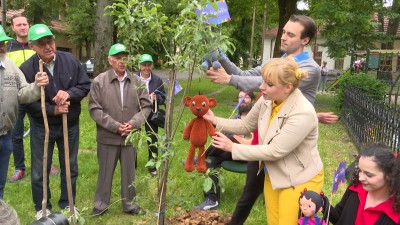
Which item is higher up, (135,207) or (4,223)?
(4,223)

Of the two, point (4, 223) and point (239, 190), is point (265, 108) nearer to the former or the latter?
point (4, 223)

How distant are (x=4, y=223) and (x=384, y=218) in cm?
205

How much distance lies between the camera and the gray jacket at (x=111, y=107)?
424cm

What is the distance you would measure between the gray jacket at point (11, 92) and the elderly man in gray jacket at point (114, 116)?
71 centimetres

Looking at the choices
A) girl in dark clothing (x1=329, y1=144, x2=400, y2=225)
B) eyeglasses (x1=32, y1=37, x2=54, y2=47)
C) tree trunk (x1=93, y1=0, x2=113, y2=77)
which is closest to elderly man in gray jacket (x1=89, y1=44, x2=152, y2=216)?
eyeglasses (x1=32, y1=37, x2=54, y2=47)

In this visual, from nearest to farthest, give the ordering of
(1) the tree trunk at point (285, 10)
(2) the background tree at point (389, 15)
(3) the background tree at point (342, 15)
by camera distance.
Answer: (3) the background tree at point (342, 15), (1) the tree trunk at point (285, 10), (2) the background tree at point (389, 15)

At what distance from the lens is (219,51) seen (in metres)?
2.80

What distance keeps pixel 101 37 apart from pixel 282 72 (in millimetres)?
11183

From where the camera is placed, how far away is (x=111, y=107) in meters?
4.32

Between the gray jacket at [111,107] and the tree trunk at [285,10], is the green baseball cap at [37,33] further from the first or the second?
the tree trunk at [285,10]

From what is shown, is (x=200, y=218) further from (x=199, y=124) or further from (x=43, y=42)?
(x=43, y=42)

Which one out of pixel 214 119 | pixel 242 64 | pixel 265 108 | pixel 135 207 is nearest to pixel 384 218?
pixel 265 108

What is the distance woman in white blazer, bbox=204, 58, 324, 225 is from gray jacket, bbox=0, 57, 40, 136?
1.83 metres

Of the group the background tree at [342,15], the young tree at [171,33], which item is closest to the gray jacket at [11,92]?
the young tree at [171,33]
